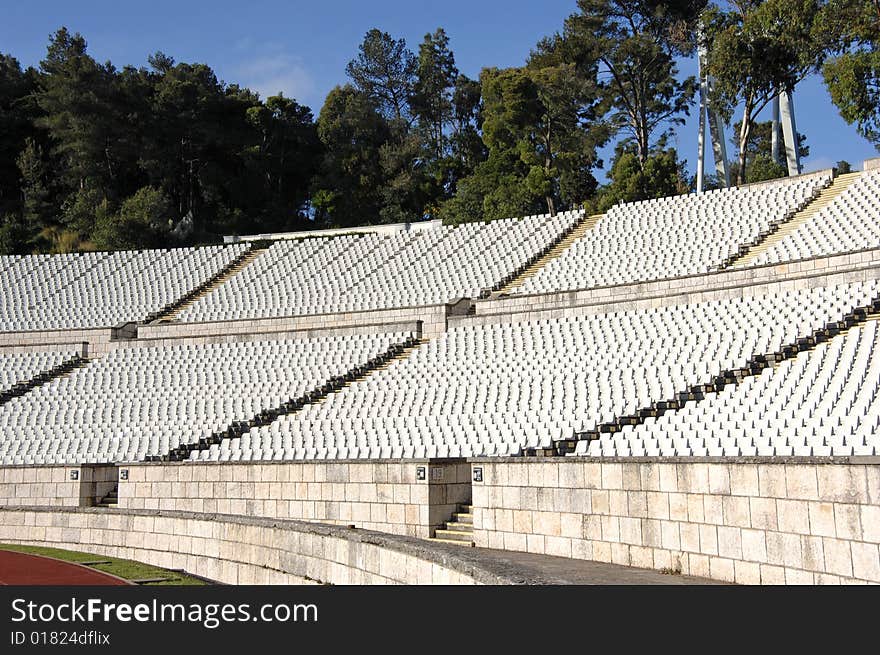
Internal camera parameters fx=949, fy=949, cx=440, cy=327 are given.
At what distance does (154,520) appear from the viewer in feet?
45.4

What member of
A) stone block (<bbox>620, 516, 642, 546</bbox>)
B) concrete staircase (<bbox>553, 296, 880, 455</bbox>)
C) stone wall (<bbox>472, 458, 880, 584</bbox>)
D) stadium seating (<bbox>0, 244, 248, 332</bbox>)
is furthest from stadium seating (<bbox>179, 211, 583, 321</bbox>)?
stone block (<bbox>620, 516, 642, 546</bbox>)

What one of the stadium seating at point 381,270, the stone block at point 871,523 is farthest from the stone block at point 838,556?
the stadium seating at point 381,270

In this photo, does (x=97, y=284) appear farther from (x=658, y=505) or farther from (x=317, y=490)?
(x=658, y=505)

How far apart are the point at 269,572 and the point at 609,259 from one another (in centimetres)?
1696

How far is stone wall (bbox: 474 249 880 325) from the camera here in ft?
63.9

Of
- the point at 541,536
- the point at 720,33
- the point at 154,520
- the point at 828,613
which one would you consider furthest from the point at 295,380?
the point at 720,33

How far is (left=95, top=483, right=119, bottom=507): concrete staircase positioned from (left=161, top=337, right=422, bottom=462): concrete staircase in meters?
0.77

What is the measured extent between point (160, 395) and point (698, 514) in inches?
587

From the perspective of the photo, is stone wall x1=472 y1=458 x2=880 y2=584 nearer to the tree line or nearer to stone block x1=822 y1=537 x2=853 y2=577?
stone block x1=822 y1=537 x2=853 y2=577

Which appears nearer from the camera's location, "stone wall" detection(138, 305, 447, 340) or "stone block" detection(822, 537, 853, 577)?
"stone block" detection(822, 537, 853, 577)

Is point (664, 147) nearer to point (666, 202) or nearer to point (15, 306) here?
point (666, 202)

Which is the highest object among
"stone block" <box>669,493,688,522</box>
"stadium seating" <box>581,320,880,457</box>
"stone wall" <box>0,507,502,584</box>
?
"stadium seating" <box>581,320,880,457</box>

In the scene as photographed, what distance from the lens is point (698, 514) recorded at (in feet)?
29.0

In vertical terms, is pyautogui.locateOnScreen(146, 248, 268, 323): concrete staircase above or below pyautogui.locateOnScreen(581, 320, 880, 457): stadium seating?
above
